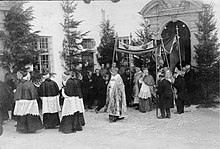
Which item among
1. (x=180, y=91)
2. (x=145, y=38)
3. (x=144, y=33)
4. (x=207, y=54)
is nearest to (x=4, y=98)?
(x=180, y=91)

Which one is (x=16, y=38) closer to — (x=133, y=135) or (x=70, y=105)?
(x=70, y=105)

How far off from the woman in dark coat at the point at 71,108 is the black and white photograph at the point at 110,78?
0.03 m

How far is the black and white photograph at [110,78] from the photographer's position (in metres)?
8.84

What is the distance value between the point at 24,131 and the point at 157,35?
299 inches

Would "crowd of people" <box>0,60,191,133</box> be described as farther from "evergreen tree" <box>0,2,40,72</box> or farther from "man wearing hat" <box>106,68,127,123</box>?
"evergreen tree" <box>0,2,40,72</box>

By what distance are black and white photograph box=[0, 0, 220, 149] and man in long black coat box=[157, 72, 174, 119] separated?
0.10 feet

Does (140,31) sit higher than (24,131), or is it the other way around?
(140,31)

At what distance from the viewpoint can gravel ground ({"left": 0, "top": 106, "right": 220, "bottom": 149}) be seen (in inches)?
300

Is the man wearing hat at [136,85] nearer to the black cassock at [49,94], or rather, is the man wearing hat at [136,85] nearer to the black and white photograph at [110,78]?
the black and white photograph at [110,78]

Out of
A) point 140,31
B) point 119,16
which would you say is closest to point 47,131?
point 140,31

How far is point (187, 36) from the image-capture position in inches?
578

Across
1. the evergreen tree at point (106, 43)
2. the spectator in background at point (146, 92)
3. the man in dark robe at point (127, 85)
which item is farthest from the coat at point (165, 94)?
the evergreen tree at point (106, 43)

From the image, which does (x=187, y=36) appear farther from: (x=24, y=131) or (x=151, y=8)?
(x=24, y=131)

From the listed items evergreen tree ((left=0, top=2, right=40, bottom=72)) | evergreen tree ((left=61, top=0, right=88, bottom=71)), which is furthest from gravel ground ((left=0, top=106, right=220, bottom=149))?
evergreen tree ((left=61, top=0, right=88, bottom=71))
